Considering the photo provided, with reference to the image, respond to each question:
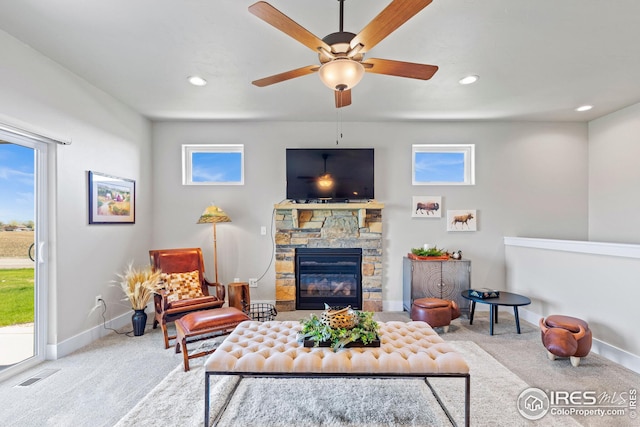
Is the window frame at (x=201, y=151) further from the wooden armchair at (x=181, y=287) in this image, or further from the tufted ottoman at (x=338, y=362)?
the tufted ottoman at (x=338, y=362)

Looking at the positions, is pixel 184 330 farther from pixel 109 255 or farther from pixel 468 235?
pixel 468 235

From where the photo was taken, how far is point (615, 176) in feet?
12.6

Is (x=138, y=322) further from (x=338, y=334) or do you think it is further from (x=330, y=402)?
(x=338, y=334)

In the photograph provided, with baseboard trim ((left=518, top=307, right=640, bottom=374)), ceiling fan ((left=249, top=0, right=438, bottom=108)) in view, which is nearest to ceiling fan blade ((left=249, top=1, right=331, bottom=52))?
ceiling fan ((left=249, top=0, right=438, bottom=108))

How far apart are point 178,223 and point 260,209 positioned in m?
1.20

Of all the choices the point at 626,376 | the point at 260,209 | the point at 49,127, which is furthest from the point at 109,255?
the point at 626,376

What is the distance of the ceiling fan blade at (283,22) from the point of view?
1.40 m

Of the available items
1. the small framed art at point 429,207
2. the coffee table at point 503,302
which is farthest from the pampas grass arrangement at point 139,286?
the coffee table at point 503,302

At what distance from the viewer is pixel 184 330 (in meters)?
2.56

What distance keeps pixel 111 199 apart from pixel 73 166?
59cm

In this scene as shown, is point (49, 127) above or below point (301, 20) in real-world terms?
below

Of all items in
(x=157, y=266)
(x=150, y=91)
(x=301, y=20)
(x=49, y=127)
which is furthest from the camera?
(x=157, y=266)

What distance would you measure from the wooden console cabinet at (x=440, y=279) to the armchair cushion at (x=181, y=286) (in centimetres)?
272

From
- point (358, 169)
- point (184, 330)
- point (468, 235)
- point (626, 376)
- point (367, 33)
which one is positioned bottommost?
point (626, 376)
